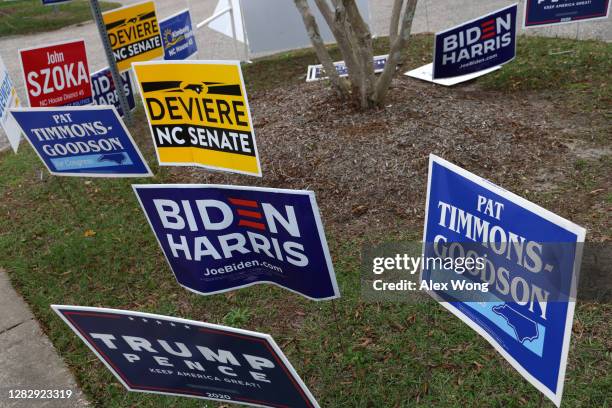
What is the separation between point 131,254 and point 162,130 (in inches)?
48.9

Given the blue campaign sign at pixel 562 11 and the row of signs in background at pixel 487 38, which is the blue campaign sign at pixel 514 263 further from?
the blue campaign sign at pixel 562 11

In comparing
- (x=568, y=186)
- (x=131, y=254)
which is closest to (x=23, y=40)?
(x=131, y=254)

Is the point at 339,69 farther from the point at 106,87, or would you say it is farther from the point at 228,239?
the point at 228,239

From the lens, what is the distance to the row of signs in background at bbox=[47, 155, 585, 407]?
2.13m

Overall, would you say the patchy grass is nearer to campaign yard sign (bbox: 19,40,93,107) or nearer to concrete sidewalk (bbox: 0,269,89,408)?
campaign yard sign (bbox: 19,40,93,107)

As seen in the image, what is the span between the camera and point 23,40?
16.9 m

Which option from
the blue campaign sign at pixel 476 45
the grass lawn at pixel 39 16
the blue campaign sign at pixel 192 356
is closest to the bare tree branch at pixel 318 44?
the blue campaign sign at pixel 476 45

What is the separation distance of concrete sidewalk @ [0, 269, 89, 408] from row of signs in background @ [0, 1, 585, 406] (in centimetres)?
122

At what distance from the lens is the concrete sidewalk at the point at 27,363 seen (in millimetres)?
3739

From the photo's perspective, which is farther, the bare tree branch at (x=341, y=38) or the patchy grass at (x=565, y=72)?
the patchy grass at (x=565, y=72)

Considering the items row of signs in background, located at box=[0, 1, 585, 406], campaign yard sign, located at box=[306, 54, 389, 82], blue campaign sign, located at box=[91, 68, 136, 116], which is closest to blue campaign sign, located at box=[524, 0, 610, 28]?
campaign yard sign, located at box=[306, 54, 389, 82]

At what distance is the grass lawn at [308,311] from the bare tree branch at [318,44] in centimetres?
215

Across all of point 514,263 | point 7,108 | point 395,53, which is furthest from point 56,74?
point 514,263

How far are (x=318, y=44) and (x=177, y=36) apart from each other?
2887 millimetres
